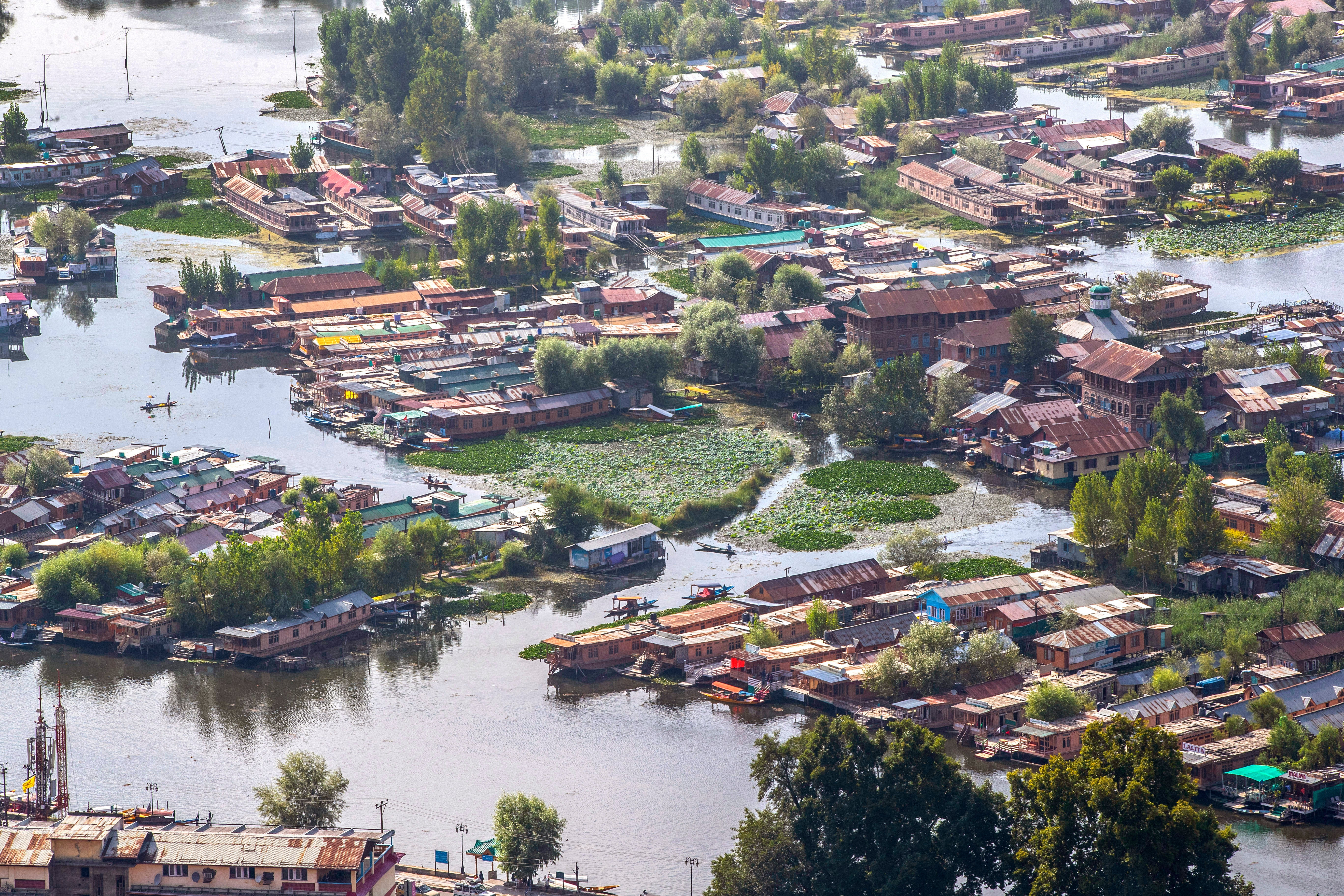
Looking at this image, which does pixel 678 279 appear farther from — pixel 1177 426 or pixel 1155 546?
pixel 1155 546

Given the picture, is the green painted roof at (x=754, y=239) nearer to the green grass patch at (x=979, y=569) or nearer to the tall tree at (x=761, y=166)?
the tall tree at (x=761, y=166)

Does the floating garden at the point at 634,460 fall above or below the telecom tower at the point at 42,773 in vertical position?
below

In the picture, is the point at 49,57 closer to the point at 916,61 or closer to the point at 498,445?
the point at 916,61

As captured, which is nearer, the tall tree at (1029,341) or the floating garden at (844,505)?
the floating garden at (844,505)

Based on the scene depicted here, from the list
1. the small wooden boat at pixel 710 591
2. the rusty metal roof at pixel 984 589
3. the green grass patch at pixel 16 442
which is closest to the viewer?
the rusty metal roof at pixel 984 589

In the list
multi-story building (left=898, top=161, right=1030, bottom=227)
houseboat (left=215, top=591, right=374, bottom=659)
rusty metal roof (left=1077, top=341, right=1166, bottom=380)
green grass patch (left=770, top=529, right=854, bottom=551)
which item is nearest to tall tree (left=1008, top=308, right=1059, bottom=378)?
rusty metal roof (left=1077, top=341, right=1166, bottom=380)

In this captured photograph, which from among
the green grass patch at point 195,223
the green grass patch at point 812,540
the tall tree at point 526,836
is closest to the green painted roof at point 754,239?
the green grass patch at point 195,223

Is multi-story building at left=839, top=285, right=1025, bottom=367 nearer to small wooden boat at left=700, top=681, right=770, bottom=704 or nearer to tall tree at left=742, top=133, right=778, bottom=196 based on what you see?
tall tree at left=742, top=133, right=778, bottom=196

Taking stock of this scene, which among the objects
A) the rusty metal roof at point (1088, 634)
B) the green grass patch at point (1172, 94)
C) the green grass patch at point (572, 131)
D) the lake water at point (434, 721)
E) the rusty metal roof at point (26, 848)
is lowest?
the lake water at point (434, 721)
